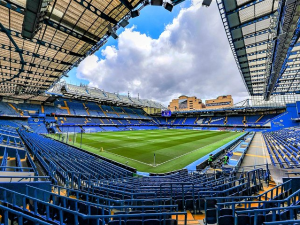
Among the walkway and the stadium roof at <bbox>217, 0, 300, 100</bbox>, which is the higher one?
the stadium roof at <bbox>217, 0, 300, 100</bbox>

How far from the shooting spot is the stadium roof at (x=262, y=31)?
335 inches

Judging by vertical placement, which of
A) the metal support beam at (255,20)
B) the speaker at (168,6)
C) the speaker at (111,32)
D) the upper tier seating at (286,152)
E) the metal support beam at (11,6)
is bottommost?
the upper tier seating at (286,152)

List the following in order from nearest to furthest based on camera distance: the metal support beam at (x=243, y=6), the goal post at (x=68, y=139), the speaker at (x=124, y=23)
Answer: the metal support beam at (x=243, y=6)
the speaker at (x=124, y=23)
the goal post at (x=68, y=139)

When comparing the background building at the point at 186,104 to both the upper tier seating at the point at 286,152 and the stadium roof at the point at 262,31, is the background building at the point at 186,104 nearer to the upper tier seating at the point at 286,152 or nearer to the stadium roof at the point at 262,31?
the upper tier seating at the point at 286,152

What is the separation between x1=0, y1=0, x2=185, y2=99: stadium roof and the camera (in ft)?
24.1

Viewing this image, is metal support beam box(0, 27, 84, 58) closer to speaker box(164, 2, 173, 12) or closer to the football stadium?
the football stadium

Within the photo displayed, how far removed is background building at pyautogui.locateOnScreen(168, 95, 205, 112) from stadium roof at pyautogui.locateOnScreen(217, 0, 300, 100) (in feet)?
291

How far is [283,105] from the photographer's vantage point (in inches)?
1786

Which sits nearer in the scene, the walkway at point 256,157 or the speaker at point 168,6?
the speaker at point 168,6

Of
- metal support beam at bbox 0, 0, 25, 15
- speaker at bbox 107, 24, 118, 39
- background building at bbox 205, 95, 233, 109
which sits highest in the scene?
background building at bbox 205, 95, 233, 109

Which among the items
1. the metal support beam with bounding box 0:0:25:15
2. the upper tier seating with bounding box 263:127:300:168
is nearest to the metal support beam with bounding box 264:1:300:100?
the upper tier seating with bounding box 263:127:300:168

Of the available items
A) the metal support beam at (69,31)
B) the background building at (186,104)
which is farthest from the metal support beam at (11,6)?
the background building at (186,104)

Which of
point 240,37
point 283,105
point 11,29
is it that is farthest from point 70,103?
point 283,105

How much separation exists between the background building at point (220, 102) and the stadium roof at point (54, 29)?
4004 inches
